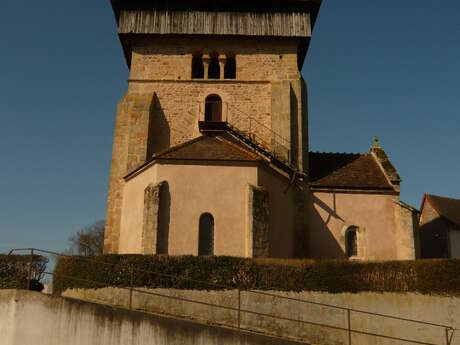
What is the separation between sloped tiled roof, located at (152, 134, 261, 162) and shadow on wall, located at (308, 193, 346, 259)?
544 cm

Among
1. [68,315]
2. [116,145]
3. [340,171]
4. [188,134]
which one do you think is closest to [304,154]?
[340,171]

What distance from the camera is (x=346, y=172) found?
27.1 meters

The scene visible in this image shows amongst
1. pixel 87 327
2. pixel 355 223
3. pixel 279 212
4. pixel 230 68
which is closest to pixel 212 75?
pixel 230 68

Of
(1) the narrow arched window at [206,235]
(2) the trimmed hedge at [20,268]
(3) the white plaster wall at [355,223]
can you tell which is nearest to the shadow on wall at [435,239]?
(3) the white plaster wall at [355,223]

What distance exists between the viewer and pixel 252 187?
20.8 metres

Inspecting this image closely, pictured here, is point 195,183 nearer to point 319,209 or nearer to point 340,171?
point 319,209

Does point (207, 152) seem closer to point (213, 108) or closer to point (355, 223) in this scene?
point (213, 108)

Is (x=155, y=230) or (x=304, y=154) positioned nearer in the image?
(x=155, y=230)

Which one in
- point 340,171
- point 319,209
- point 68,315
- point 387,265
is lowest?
point 68,315

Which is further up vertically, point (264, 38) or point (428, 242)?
point (264, 38)

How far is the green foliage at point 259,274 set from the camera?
16109 mm

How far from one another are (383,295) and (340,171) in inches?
444

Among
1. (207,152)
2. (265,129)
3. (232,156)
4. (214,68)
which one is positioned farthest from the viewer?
(214,68)

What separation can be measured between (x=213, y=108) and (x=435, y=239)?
22.5 m
